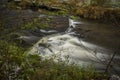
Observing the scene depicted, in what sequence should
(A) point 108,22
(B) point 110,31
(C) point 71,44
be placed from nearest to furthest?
(C) point 71,44 < (B) point 110,31 < (A) point 108,22

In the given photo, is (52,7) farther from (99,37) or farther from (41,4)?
(99,37)

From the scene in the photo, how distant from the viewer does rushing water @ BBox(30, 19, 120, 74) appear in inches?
311

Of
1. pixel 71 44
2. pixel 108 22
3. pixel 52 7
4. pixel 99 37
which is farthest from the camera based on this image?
pixel 52 7

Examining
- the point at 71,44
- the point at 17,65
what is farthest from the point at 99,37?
the point at 17,65

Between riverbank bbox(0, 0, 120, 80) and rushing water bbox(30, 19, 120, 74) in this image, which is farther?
rushing water bbox(30, 19, 120, 74)

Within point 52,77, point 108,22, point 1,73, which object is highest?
point 1,73

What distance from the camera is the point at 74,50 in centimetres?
905

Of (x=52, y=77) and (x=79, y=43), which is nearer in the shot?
(x=52, y=77)

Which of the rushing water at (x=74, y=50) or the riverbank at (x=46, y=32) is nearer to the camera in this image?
the riverbank at (x=46, y=32)

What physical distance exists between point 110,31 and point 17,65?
28.2 feet

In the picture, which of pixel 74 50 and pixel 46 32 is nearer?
pixel 74 50

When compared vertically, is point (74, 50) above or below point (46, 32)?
below

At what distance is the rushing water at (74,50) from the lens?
7.90m

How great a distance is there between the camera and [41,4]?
54.1 feet
